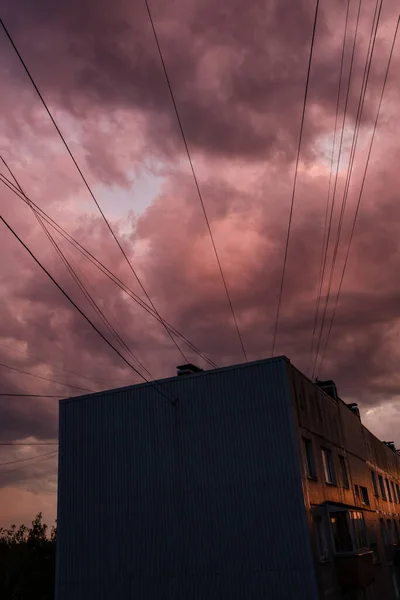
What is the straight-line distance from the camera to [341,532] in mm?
25500

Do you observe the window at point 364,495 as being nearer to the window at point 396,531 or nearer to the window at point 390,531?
the window at point 390,531

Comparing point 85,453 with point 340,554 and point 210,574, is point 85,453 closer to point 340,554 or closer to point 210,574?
point 210,574

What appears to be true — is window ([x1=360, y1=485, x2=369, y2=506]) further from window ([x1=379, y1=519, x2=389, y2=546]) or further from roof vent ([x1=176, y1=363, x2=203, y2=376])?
roof vent ([x1=176, y1=363, x2=203, y2=376])

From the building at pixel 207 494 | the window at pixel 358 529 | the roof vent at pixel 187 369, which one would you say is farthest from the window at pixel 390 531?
the roof vent at pixel 187 369

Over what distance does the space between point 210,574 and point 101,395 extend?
400 inches

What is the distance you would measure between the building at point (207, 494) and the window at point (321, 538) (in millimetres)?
52

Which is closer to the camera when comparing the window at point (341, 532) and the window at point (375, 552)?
the window at point (341, 532)

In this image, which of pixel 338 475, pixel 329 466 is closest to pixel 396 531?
pixel 338 475

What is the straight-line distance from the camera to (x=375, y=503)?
37125 millimetres

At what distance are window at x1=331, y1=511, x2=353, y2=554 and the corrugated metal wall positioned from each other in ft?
14.6

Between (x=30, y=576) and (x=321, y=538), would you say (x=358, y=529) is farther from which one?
(x=30, y=576)

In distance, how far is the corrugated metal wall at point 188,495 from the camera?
2184cm

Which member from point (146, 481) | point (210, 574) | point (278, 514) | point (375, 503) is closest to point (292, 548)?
point (278, 514)

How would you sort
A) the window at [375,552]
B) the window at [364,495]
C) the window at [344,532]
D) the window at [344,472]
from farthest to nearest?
the window at [364,495]
the window at [375,552]
the window at [344,472]
the window at [344,532]
